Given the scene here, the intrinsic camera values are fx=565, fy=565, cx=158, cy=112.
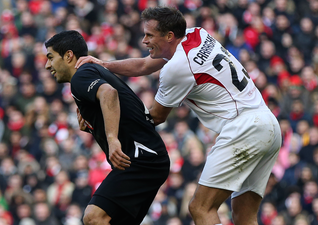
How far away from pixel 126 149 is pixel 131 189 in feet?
1.28

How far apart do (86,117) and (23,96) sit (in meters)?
8.77

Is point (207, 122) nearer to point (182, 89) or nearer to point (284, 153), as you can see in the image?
point (182, 89)

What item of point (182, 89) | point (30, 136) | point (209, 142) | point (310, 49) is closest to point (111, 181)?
point (182, 89)

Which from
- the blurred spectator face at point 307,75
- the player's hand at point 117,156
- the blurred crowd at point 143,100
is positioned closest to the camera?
the player's hand at point 117,156

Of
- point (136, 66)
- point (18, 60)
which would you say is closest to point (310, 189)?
point (136, 66)

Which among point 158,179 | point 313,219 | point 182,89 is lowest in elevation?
point 313,219

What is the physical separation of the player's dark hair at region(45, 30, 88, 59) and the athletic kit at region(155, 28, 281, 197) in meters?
0.94

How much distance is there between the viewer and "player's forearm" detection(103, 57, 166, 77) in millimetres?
6504

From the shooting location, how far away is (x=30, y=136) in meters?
13.3

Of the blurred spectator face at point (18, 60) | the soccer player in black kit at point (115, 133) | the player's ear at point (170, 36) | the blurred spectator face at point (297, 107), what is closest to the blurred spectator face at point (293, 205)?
the blurred spectator face at point (297, 107)

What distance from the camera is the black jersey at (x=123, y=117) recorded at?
5.38m

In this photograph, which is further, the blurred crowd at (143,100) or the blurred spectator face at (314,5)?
the blurred spectator face at (314,5)

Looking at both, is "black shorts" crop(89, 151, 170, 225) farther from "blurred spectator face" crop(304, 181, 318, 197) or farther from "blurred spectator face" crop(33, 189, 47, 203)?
"blurred spectator face" crop(33, 189, 47, 203)

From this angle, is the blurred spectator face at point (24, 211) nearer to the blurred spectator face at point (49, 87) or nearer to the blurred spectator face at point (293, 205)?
the blurred spectator face at point (49, 87)
